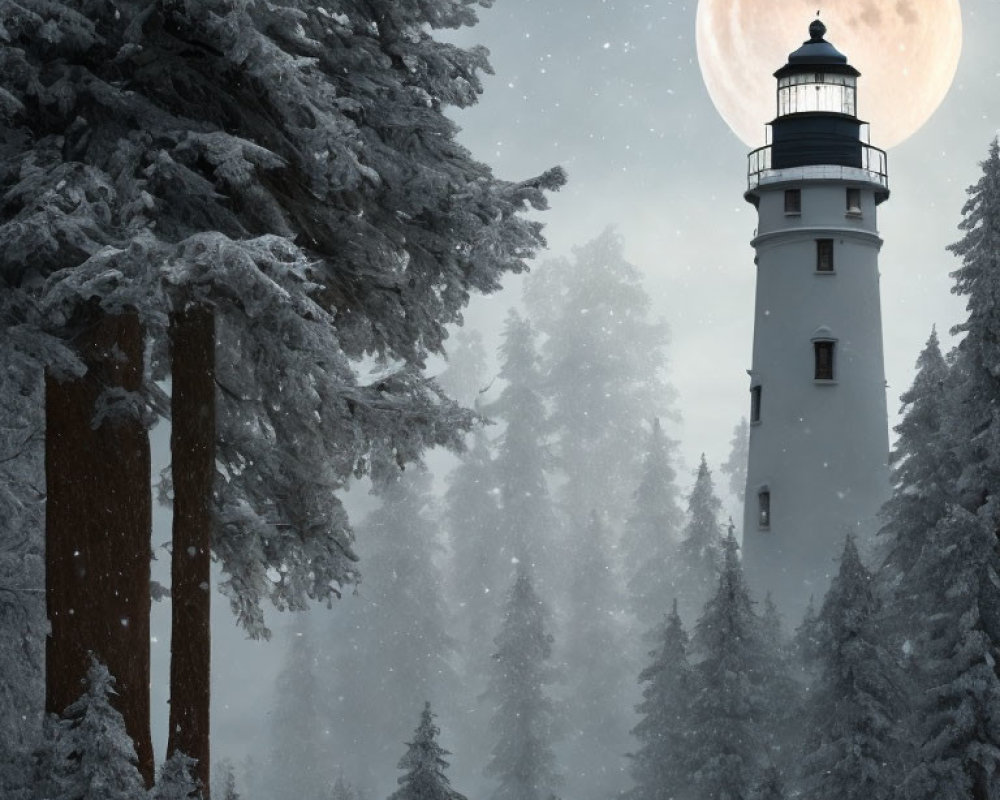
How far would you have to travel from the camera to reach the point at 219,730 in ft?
247

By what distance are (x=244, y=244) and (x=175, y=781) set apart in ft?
11.8

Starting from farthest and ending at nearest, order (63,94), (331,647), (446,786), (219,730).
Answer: (219,730) → (331,647) → (446,786) → (63,94)

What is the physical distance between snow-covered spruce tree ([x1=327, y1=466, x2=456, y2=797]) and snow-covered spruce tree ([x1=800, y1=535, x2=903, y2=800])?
31879 millimetres

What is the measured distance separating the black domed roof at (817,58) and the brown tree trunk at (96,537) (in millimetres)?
28531

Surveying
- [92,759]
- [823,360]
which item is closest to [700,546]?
[823,360]

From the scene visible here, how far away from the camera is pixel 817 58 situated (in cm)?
3525

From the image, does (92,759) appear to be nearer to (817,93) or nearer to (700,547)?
(817,93)

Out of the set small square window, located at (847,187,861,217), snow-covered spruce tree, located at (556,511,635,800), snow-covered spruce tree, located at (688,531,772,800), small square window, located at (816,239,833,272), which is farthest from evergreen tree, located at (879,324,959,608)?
snow-covered spruce tree, located at (556,511,635,800)

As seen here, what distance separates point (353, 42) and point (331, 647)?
53713 millimetres

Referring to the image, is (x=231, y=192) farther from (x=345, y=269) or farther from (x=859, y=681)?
(x=859, y=681)

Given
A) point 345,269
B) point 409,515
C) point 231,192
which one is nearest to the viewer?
point 231,192

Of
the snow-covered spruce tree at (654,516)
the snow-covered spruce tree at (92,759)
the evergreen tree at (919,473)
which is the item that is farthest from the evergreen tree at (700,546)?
the snow-covered spruce tree at (92,759)

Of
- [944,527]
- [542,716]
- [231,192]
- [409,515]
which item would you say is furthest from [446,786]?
[409,515]

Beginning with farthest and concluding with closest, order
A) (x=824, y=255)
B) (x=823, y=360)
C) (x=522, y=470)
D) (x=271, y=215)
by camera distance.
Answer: (x=522, y=470)
(x=824, y=255)
(x=823, y=360)
(x=271, y=215)
